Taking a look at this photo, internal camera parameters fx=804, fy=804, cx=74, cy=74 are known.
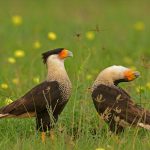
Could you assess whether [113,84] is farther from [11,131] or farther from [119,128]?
[11,131]

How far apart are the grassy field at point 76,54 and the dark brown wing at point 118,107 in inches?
5.6

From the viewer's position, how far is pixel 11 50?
46.0ft

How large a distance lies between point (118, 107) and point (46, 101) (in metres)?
0.73

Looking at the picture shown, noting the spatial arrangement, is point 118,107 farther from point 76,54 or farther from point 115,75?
point 76,54

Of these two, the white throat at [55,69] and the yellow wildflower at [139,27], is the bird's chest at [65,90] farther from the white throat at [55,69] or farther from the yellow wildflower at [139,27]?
the yellow wildflower at [139,27]

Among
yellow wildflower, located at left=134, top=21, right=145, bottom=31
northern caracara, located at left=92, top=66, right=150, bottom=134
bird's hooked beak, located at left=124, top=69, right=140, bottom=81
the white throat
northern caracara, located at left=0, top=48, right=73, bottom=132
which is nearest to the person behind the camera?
northern caracara, located at left=92, top=66, right=150, bottom=134

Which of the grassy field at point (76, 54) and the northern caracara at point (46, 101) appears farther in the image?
the northern caracara at point (46, 101)

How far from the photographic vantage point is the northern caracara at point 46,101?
27.2 ft

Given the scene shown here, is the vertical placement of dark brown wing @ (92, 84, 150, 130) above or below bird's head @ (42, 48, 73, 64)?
below

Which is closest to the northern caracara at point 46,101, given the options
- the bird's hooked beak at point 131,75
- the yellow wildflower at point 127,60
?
the bird's hooked beak at point 131,75

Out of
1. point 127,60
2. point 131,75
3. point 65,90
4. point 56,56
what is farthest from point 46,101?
point 127,60

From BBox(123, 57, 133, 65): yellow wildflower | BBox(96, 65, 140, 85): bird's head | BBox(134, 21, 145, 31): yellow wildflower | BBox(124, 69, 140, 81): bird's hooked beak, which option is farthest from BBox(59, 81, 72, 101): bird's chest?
BBox(134, 21, 145, 31): yellow wildflower

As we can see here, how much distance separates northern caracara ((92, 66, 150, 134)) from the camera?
8047 mm

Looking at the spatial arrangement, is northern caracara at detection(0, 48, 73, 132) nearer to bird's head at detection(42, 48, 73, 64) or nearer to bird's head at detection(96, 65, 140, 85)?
bird's head at detection(42, 48, 73, 64)
